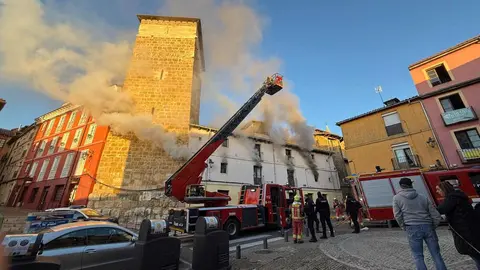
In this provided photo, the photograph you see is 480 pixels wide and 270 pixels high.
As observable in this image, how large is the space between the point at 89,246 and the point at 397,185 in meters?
12.0

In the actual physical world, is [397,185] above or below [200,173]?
below

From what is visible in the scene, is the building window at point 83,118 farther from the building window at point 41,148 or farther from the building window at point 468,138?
the building window at point 468,138

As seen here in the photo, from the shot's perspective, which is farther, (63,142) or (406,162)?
(63,142)

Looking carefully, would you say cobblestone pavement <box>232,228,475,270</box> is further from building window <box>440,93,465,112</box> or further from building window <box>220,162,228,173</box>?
building window <box>440,93,465,112</box>

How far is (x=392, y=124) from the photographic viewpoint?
692 inches

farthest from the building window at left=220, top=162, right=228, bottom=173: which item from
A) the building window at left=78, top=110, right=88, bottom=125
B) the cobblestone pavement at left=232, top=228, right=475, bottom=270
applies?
the building window at left=78, top=110, right=88, bottom=125

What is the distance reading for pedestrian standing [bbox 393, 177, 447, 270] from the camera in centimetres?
316

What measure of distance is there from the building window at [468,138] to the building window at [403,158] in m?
2.84

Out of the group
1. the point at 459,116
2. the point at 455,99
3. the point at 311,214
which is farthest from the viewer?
the point at 455,99

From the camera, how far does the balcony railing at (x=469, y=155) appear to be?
13797 millimetres

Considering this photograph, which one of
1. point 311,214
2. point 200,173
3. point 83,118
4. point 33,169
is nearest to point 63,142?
point 83,118

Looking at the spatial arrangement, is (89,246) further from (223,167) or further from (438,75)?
(438,75)

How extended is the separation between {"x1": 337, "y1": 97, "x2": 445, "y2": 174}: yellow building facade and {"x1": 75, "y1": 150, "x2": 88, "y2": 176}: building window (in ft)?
72.8

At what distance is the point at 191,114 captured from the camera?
59.2 ft
